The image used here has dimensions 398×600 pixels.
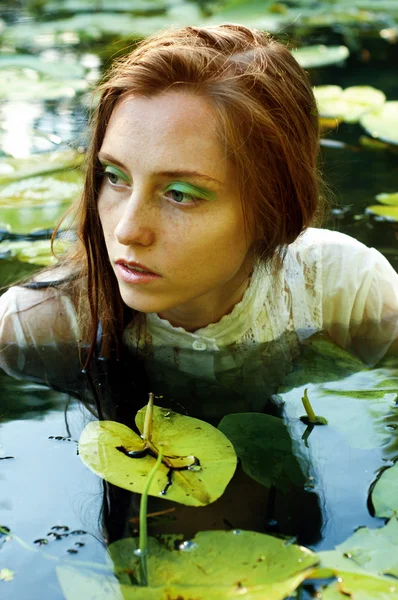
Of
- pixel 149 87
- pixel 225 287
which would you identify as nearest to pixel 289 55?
pixel 149 87

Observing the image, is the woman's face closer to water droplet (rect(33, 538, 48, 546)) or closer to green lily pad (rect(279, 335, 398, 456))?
green lily pad (rect(279, 335, 398, 456))

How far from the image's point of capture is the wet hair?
1.19 m

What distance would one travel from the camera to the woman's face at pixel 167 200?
116cm

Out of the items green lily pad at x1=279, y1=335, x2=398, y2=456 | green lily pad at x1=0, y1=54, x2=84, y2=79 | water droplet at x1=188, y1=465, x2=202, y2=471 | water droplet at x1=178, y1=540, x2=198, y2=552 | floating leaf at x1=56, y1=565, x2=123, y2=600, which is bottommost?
green lily pad at x1=279, y1=335, x2=398, y2=456

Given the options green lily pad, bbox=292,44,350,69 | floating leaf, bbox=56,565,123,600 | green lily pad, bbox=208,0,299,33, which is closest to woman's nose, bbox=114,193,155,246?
floating leaf, bbox=56,565,123,600

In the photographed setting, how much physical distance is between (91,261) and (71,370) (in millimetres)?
214

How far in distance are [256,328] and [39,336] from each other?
404mm

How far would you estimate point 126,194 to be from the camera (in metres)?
1.22

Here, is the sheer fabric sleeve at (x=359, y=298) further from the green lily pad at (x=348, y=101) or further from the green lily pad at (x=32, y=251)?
the green lily pad at (x=348, y=101)

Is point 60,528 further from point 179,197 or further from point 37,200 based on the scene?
point 37,200

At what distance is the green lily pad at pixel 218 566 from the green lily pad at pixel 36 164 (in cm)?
145

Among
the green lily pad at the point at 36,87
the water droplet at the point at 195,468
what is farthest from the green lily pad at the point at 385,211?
the green lily pad at the point at 36,87

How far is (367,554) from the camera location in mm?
938

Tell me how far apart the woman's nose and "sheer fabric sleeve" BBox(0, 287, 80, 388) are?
33cm
